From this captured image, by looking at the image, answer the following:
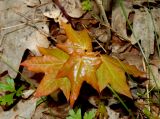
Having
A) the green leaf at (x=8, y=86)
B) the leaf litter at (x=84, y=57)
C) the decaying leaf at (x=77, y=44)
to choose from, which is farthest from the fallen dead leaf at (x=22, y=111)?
the decaying leaf at (x=77, y=44)

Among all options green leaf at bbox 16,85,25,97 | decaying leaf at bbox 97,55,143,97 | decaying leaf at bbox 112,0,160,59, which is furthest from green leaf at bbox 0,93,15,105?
decaying leaf at bbox 112,0,160,59

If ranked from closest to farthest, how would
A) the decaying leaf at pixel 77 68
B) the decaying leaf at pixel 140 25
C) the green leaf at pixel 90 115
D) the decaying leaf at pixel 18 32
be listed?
the decaying leaf at pixel 77 68 < the green leaf at pixel 90 115 < the decaying leaf at pixel 140 25 < the decaying leaf at pixel 18 32

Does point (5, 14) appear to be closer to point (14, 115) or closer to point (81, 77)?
point (14, 115)

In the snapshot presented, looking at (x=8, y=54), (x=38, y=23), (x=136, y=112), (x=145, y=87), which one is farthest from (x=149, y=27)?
(x=8, y=54)

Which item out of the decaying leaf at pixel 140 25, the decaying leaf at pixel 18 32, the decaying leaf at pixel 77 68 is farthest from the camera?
the decaying leaf at pixel 18 32

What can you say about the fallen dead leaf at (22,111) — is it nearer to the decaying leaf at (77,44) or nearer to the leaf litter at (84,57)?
the leaf litter at (84,57)

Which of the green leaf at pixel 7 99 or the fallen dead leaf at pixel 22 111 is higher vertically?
the green leaf at pixel 7 99

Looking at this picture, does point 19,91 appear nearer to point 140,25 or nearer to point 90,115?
point 90,115

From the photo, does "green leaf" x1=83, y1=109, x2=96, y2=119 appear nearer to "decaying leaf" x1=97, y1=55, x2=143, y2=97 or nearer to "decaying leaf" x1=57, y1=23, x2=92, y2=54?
"decaying leaf" x1=97, y1=55, x2=143, y2=97
